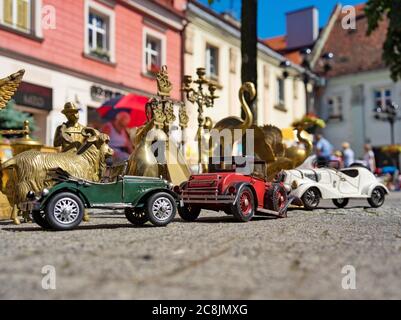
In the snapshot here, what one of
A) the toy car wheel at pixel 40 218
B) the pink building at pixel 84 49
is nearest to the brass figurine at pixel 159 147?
the toy car wheel at pixel 40 218

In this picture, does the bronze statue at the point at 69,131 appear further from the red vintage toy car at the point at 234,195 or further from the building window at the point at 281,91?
the building window at the point at 281,91

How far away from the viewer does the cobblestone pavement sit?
2.64 meters

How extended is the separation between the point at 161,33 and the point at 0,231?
14.2 metres

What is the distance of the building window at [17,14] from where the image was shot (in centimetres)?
1316

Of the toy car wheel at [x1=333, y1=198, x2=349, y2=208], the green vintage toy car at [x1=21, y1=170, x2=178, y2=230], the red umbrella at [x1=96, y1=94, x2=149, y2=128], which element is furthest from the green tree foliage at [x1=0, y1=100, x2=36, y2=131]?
the toy car wheel at [x1=333, y1=198, x2=349, y2=208]

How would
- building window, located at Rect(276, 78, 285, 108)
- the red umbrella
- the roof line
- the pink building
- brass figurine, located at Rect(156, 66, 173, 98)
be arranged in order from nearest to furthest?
brass figurine, located at Rect(156, 66, 173, 98)
the red umbrella
the pink building
the roof line
building window, located at Rect(276, 78, 285, 108)

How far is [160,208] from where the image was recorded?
5.98 m

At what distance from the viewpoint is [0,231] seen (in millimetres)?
5504

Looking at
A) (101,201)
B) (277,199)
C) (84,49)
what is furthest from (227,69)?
(101,201)

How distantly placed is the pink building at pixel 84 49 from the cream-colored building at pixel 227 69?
0.92 metres

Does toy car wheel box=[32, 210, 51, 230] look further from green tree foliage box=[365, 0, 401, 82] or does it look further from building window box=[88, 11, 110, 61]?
building window box=[88, 11, 110, 61]

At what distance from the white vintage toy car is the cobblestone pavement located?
10.9 ft
